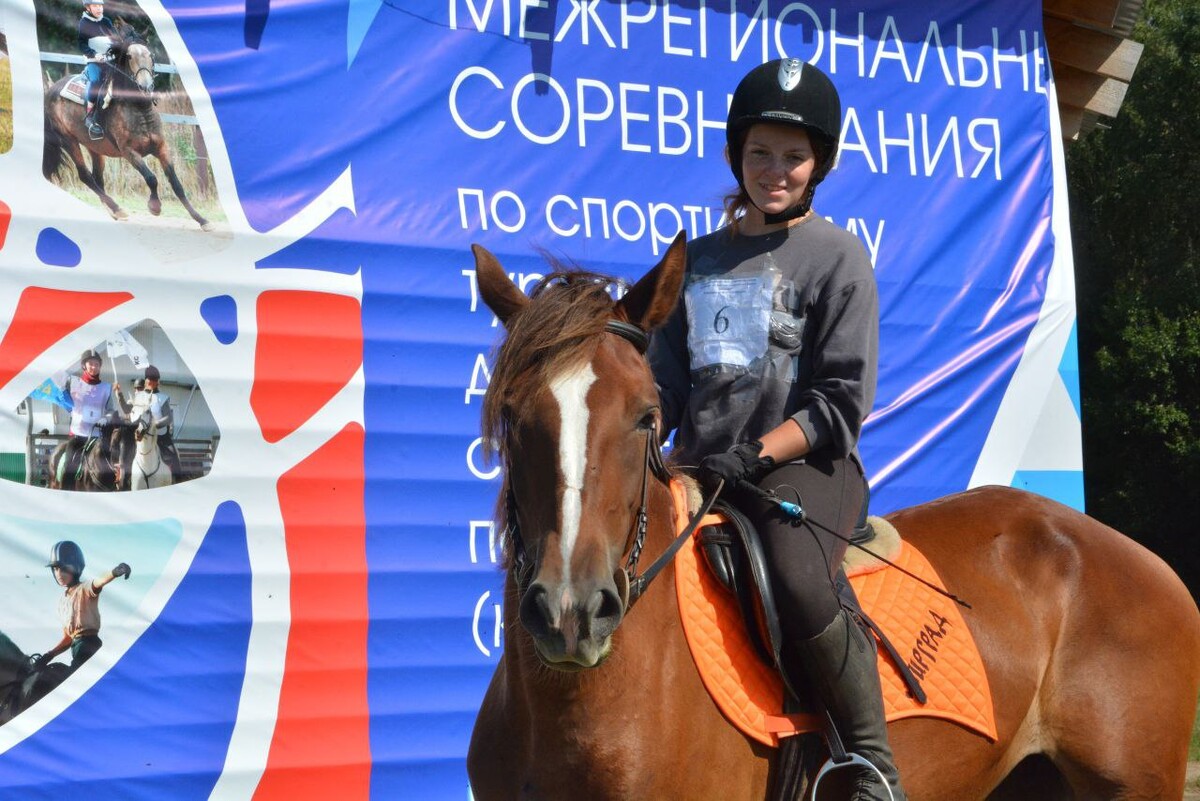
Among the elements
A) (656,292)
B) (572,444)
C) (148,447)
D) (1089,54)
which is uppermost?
(1089,54)

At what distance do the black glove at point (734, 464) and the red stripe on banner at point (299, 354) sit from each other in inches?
89.3

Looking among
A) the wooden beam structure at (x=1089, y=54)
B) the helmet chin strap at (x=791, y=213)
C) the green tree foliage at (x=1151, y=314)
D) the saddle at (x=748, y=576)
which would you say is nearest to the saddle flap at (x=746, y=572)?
the saddle at (x=748, y=576)

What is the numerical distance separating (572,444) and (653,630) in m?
0.56

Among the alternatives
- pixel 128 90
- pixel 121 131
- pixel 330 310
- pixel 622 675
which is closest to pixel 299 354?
pixel 330 310

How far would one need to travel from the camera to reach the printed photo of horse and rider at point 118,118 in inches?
170

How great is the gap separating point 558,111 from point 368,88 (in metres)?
0.84

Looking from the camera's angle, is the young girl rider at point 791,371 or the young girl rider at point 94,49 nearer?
the young girl rider at point 791,371

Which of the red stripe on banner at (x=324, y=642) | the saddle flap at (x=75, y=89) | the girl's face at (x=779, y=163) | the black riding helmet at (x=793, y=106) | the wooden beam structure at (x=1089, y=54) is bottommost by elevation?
the red stripe on banner at (x=324, y=642)

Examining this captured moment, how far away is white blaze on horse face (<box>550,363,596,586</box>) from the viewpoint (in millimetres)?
2201

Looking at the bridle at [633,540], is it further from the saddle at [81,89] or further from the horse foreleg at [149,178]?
the saddle at [81,89]

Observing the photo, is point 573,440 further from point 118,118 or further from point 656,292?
point 118,118

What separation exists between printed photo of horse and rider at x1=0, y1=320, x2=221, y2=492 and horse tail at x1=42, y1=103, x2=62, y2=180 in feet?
2.09

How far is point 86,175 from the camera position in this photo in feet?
14.3

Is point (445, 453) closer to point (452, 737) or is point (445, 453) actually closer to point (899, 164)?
point (452, 737)
